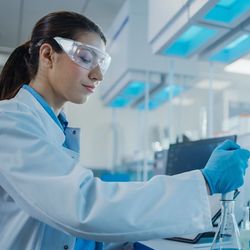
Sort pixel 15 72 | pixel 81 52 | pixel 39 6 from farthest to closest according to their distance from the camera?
pixel 39 6, pixel 15 72, pixel 81 52

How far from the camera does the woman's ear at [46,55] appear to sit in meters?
1.02

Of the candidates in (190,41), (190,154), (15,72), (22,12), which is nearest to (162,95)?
(190,41)

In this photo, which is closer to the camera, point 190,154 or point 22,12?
point 190,154

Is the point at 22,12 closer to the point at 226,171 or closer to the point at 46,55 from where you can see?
the point at 46,55

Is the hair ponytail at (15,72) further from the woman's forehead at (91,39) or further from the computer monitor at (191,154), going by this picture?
the computer monitor at (191,154)

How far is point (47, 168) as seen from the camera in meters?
0.71

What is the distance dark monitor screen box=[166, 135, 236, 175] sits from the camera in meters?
1.29

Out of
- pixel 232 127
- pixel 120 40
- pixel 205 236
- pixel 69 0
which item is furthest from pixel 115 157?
pixel 205 236

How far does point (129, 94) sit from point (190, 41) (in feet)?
5.67

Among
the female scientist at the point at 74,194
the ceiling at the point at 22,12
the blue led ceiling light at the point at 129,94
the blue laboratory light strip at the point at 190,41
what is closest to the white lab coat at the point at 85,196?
the female scientist at the point at 74,194

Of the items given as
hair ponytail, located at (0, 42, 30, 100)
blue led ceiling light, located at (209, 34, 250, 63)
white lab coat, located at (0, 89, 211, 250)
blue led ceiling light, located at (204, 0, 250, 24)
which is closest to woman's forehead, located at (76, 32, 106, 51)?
hair ponytail, located at (0, 42, 30, 100)

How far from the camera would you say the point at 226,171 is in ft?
2.53

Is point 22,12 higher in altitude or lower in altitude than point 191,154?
higher

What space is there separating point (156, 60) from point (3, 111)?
2.21 metres
